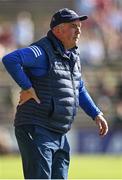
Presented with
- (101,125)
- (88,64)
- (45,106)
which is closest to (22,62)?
(45,106)

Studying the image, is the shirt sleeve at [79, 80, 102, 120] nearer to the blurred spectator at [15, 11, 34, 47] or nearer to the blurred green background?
the blurred green background

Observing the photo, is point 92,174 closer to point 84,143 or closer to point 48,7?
point 84,143

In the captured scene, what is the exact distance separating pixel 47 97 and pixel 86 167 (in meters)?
8.05

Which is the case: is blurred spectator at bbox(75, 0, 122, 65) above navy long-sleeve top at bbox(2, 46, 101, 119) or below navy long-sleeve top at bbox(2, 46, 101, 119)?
below

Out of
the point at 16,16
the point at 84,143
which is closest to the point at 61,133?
the point at 84,143

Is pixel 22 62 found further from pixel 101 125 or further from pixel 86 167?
pixel 86 167

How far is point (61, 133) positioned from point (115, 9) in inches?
527

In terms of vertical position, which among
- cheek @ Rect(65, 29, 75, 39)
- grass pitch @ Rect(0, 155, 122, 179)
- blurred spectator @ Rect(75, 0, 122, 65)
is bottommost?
grass pitch @ Rect(0, 155, 122, 179)

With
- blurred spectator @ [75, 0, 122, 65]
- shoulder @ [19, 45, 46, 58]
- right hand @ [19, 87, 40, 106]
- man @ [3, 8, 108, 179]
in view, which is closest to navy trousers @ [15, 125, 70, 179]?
man @ [3, 8, 108, 179]

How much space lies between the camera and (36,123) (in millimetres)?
6477

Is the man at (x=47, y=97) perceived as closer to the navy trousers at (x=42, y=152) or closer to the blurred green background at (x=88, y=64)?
the navy trousers at (x=42, y=152)

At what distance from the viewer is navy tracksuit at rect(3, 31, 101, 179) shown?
6387mm

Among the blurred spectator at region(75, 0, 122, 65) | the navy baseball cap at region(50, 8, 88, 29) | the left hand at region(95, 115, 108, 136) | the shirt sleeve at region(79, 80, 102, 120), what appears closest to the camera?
the navy baseball cap at region(50, 8, 88, 29)

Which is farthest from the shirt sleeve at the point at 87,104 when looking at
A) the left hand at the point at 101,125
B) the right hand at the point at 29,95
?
the right hand at the point at 29,95
